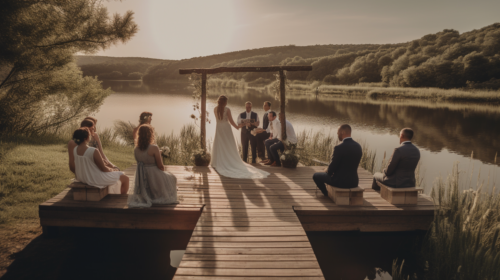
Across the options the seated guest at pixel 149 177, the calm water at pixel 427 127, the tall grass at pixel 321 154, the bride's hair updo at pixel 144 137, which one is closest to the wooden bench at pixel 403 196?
the seated guest at pixel 149 177

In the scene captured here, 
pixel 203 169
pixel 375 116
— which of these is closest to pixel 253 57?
pixel 375 116

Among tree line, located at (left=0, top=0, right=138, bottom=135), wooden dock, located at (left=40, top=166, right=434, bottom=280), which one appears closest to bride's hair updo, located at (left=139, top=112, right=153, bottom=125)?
wooden dock, located at (left=40, top=166, right=434, bottom=280)

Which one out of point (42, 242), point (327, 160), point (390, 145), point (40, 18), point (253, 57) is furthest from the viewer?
point (253, 57)

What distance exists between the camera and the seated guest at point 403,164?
17.2 feet

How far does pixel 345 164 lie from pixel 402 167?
100cm

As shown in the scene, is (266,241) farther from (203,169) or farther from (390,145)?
(390,145)

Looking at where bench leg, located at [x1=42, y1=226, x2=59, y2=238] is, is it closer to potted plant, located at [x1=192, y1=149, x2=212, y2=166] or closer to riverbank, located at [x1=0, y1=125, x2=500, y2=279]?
riverbank, located at [x1=0, y1=125, x2=500, y2=279]

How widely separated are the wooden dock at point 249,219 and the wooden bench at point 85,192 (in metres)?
0.14

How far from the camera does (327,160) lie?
11391 millimetres

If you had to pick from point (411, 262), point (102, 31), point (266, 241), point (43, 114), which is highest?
point (102, 31)

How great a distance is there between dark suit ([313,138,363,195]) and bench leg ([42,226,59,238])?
492 centimetres

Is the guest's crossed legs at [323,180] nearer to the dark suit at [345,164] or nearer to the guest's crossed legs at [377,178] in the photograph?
the dark suit at [345,164]

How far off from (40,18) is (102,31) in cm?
177

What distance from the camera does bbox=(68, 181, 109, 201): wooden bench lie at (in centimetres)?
532
